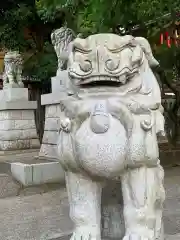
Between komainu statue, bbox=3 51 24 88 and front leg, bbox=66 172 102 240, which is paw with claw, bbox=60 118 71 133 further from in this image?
komainu statue, bbox=3 51 24 88

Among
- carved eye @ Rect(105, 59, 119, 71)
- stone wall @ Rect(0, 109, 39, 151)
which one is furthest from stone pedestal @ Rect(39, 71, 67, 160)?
carved eye @ Rect(105, 59, 119, 71)

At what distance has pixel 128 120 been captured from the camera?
245 cm

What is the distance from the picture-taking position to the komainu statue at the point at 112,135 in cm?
242

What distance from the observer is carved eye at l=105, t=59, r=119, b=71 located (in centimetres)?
247

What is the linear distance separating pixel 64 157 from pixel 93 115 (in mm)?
339

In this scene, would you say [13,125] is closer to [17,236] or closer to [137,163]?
[17,236]

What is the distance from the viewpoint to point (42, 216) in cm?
392

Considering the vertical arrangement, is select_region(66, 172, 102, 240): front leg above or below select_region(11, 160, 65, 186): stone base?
above

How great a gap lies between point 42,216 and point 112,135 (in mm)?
1841

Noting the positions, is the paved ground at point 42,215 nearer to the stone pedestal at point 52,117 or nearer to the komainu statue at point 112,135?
the komainu statue at point 112,135

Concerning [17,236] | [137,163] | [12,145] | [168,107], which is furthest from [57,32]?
[137,163]

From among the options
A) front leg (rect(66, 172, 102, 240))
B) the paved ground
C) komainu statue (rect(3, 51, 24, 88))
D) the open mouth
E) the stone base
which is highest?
komainu statue (rect(3, 51, 24, 88))

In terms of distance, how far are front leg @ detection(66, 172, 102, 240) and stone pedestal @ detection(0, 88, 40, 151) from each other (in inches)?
263

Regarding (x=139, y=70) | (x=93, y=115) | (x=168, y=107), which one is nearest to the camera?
(x=93, y=115)
